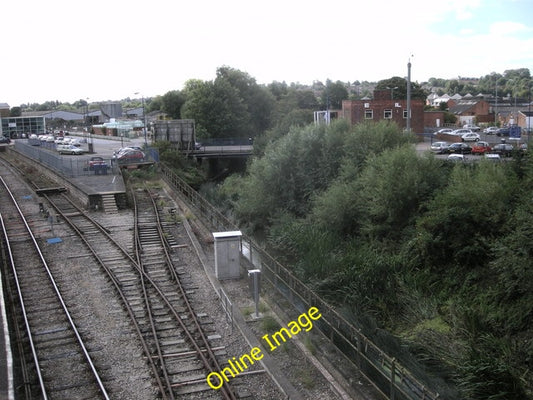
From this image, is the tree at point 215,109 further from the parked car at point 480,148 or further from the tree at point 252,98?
the parked car at point 480,148

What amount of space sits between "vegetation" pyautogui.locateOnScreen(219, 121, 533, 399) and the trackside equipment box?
116 inches

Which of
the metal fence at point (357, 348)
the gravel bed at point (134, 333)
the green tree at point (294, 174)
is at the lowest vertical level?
the gravel bed at point (134, 333)

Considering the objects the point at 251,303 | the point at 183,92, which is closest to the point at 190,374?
the point at 251,303

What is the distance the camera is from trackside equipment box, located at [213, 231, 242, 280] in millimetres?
15915

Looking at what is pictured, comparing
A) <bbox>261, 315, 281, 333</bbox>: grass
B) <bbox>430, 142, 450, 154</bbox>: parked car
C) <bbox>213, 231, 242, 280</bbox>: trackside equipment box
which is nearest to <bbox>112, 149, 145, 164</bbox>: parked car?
<bbox>430, 142, 450, 154</bbox>: parked car

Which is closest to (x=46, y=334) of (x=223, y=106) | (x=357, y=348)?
(x=357, y=348)

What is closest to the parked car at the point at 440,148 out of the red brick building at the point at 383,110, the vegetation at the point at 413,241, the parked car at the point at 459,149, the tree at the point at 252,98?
the parked car at the point at 459,149

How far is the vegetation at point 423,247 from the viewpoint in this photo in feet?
44.1

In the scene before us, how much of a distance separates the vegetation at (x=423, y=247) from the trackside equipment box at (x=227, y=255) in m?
2.94

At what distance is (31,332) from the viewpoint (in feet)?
41.4

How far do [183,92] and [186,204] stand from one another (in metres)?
62.0

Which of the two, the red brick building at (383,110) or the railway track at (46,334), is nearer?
the railway track at (46,334)

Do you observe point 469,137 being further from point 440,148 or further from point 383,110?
point 440,148

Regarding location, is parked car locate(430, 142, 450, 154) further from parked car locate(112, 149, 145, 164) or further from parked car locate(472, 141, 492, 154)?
parked car locate(112, 149, 145, 164)
